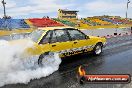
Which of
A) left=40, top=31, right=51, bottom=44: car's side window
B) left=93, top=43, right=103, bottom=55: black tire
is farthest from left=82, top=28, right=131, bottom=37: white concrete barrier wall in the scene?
left=40, top=31, right=51, bottom=44: car's side window

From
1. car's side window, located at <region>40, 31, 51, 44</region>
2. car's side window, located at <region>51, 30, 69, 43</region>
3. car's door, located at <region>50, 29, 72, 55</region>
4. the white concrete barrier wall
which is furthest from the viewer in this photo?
the white concrete barrier wall

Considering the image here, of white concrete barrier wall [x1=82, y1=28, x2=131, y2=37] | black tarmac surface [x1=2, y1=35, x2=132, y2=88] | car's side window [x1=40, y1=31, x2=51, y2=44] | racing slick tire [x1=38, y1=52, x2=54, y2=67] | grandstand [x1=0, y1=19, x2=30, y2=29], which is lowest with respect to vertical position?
black tarmac surface [x1=2, y1=35, x2=132, y2=88]

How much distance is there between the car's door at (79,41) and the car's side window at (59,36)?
332mm

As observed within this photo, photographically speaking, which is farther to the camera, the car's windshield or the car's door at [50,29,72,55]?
the car's door at [50,29,72,55]

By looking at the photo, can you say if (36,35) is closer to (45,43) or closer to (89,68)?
(45,43)

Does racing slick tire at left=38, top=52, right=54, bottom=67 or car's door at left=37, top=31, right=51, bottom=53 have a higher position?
car's door at left=37, top=31, right=51, bottom=53

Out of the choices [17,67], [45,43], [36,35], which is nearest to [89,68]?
[45,43]

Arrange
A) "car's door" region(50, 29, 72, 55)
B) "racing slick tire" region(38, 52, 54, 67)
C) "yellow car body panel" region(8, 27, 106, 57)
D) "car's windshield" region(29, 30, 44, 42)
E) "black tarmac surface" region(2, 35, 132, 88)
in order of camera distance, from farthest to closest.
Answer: "car's door" region(50, 29, 72, 55), "car's windshield" region(29, 30, 44, 42), "racing slick tire" region(38, 52, 54, 67), "yellow car body panel" region(8, 27, 106, 57), "black tarmac surface" region(2, 35, 132, 88)

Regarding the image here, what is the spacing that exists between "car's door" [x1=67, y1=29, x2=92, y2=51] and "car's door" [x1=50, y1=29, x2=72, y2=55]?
1.04 ft

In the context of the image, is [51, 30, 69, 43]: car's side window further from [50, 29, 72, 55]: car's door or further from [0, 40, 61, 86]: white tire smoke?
[0, 40, 61, 86]: white tire smoke

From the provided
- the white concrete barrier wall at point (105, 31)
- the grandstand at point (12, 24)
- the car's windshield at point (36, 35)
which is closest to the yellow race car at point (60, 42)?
the car's windshield at point (36, 35)

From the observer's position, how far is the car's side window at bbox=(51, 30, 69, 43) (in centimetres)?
1023

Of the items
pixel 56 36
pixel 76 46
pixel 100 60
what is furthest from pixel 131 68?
pixel 56 36

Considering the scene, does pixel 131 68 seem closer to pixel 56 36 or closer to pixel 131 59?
pixel 131 59
